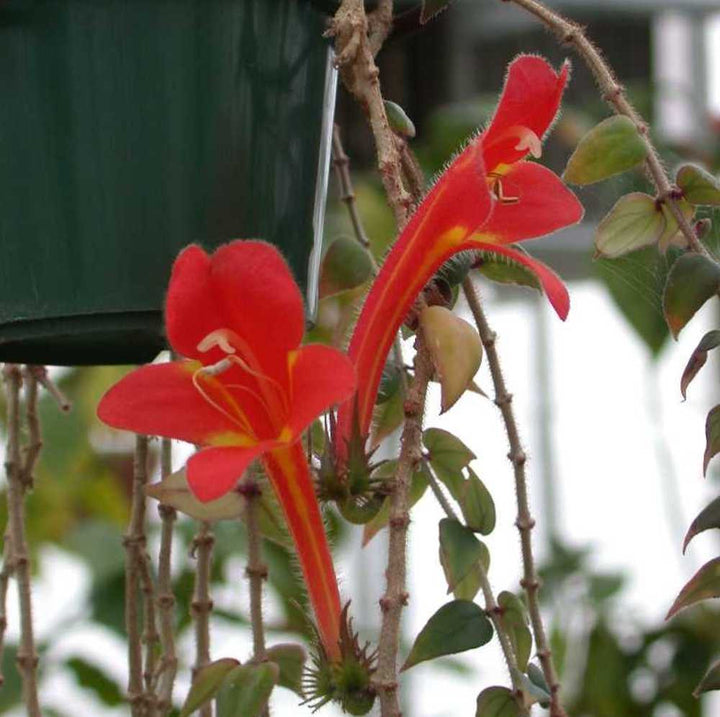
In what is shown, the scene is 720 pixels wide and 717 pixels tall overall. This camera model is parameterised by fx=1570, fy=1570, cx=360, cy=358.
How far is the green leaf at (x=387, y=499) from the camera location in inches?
29.0

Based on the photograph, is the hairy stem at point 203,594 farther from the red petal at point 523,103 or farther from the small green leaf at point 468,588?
the red petal at point 523,103

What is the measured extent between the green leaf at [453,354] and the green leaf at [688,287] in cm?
11

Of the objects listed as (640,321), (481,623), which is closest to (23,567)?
(481,623)

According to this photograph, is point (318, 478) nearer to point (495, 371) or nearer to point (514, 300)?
point (495, 371)

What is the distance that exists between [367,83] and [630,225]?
13 cm

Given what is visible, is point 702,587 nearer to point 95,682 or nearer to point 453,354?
point 453,354

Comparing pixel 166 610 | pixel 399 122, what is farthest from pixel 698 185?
pixel 166 610

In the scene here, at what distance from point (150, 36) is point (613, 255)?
227mm

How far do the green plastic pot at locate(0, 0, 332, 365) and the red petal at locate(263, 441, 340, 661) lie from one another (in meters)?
0.13

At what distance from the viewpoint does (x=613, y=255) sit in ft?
A: 2.27

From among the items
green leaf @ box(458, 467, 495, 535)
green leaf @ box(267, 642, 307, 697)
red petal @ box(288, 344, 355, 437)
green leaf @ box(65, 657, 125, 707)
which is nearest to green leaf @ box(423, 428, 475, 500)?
green leaf @ box(458, 467, 495, 535)

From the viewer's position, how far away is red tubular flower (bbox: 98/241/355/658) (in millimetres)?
540

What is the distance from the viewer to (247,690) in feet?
2.11

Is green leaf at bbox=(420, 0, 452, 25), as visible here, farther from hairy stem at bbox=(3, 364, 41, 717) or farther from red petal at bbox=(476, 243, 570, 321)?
hairy stem at bbox=(3, 364, 41, 717)
